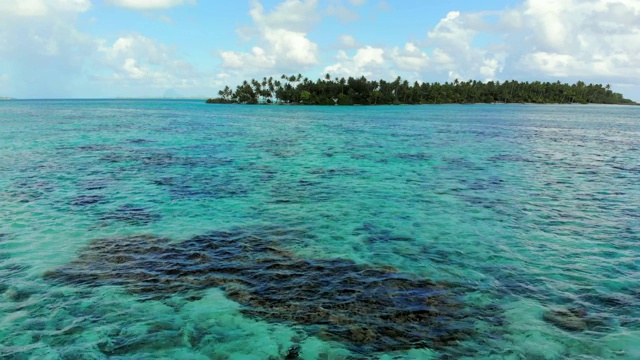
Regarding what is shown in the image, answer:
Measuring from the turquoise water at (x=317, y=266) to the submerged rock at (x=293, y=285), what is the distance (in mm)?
58

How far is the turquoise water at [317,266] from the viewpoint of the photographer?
9.05 metres

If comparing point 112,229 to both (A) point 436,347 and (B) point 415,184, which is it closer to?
(A) point 436,347

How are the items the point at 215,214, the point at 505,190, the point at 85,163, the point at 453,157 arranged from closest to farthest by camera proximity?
the point at 215,214 → the point at 505,190 → the point at 85,163 → the point at 453,157

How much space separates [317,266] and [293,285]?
1.58 meters

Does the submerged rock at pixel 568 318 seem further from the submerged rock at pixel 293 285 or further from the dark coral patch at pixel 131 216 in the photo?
the dark coral patch at pixel 131 216

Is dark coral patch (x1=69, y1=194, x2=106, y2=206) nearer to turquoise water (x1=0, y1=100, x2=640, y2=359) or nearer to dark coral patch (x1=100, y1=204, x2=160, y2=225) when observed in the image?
turquoise water (x1=0, y1=100, x2=640, y2=359)

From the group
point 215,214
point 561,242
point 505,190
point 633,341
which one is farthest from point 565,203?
point 215,214

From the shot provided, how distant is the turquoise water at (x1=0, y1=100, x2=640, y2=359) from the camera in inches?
356

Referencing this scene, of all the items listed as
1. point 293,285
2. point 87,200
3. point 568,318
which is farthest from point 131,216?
point 568,318

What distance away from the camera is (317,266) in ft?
42.1

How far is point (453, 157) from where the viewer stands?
37.1 meters

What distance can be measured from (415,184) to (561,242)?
10927 mm

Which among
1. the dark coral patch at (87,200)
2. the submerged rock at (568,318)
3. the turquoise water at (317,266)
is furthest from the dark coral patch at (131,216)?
the submerged rock at (568,318)

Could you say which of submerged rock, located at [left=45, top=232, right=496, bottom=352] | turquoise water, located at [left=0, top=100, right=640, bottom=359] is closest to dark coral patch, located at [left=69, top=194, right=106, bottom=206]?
turquoise water, located at [left=0, top=100, right=640, bottom=359]
